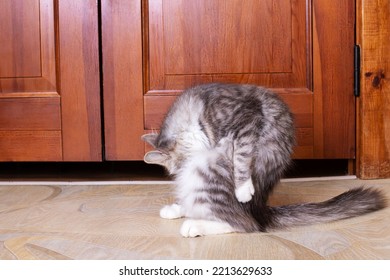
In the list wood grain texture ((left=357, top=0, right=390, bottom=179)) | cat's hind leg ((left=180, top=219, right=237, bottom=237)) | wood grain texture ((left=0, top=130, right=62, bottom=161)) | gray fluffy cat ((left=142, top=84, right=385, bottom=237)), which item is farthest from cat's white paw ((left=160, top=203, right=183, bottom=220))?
wood grain texture ((left=357, top=0, right=390, bottom=179))

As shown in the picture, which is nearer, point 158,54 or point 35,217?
point 35,217

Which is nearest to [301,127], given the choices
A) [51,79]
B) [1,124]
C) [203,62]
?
[203,62]

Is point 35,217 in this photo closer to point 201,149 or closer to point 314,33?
point 201,149

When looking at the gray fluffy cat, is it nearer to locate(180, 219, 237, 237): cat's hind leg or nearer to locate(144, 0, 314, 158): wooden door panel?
locate(180, 219, 237, 237): cat's hind leg

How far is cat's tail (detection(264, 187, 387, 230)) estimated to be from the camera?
125 centimetres

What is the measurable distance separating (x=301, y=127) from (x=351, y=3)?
485mm

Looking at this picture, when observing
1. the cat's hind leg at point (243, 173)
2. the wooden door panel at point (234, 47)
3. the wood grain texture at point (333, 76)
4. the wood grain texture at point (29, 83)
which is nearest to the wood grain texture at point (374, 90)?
the wood grain texture at point (333, 76)

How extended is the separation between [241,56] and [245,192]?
0.78 m

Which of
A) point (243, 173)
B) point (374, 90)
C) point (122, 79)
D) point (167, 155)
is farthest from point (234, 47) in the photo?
point (243, 173)

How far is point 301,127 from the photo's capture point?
6.05ft

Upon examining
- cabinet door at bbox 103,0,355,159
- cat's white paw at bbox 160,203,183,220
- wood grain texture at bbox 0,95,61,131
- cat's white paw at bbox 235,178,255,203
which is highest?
cabinet door at bbox 103,0,355,159

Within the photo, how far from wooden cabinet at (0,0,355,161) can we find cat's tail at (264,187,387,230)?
52 centimetres

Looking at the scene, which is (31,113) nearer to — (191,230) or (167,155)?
(167,155)

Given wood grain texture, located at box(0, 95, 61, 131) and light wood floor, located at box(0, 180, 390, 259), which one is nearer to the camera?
light wood floor, located at box(0, 180, 390, 259)
